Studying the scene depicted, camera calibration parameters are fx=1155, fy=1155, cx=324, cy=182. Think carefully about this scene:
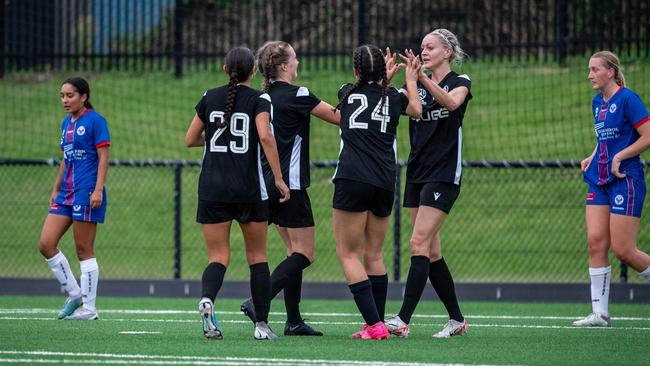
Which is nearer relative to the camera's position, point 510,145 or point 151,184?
point 151,184

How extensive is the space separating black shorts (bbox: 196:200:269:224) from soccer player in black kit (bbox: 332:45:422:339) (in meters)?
0.55

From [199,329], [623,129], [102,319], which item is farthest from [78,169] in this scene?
[623,129]

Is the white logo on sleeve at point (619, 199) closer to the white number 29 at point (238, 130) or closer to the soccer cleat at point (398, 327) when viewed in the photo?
the soccer cleat at point (398, 327)

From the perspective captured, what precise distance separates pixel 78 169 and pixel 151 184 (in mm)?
6613

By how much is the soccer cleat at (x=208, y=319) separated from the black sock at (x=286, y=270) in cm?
68

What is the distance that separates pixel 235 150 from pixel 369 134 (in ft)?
3.07

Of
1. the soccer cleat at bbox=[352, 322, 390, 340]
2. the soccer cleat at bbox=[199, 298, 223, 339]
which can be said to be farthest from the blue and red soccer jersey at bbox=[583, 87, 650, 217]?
the soccer cleat at bbox=[199, 298, 223, 339]

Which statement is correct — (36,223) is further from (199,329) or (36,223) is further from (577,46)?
(577,46)

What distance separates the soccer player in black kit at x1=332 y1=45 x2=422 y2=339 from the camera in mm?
7953

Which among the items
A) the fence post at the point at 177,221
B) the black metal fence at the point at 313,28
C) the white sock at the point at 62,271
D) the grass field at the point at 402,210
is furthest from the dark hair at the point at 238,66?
the black metal fence at the point at 313,28

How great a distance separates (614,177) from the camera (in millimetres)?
9188

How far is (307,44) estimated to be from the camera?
2098 centimetres

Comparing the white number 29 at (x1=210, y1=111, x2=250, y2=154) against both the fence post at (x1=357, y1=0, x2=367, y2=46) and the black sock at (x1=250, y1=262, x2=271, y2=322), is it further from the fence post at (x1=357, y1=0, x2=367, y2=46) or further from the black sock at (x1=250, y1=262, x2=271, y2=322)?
the fence post at (x1=357, y1=0, x2=367, y2=46)

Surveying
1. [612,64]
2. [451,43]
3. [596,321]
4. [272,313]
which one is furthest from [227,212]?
[612,64]
